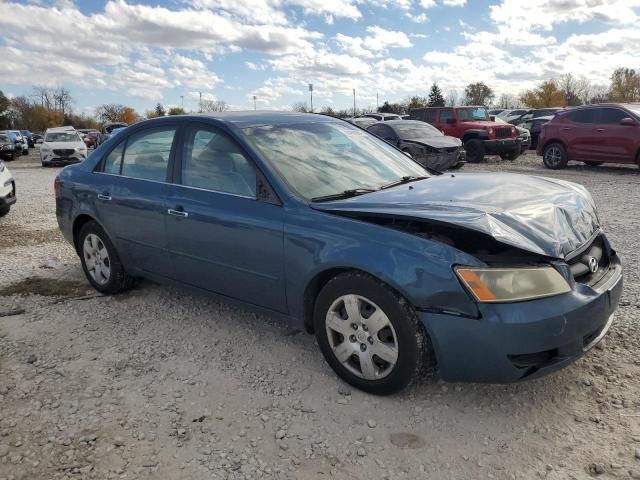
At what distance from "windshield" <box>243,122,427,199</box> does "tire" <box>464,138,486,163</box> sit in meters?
12.9

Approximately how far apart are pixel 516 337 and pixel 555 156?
13.0 metres

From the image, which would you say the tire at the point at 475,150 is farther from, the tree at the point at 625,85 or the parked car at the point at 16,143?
the tree at the point at 625,85

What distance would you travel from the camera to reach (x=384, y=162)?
4027 mm

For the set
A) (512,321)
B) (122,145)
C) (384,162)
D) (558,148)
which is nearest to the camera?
(512,321)

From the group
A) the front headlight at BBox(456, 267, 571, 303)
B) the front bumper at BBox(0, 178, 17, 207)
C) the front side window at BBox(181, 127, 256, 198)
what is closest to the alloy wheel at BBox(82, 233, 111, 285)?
the front side window at BBox(181, 127, 256, 198)

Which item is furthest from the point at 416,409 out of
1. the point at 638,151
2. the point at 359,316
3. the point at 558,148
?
the point at 558,148

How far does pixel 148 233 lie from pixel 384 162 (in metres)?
1.90

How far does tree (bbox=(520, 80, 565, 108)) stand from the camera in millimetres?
77812

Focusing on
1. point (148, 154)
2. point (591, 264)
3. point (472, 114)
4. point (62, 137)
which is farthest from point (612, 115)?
point (62, 137)

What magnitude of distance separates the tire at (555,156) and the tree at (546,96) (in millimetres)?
69589

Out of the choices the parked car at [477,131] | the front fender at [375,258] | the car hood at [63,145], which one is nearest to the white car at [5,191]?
the front fender at [375,258]

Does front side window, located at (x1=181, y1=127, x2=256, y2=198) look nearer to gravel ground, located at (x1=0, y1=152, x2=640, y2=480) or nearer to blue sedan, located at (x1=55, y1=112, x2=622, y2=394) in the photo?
blue sedan, located at (x1=55, y1=112, x2=622, y2=394)

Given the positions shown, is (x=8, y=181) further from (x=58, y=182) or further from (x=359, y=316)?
(x=359, y=316)

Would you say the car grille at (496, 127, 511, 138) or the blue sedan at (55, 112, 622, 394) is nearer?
the blue sedan at (55, 112, 622, 394)
